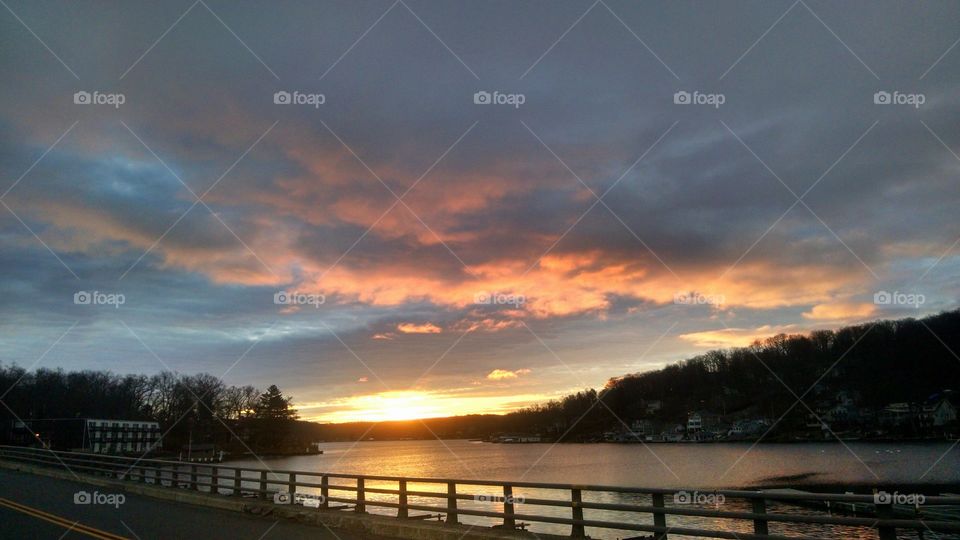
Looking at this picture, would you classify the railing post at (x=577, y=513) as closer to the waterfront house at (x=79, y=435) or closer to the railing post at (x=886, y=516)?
the railing post at (x=886, y=516)

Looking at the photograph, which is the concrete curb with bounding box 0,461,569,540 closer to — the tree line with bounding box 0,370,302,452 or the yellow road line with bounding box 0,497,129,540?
the yellow road line with bounding box 0,497,129,540

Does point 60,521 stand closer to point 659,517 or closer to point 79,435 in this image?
point 659,517

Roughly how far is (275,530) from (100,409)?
445ft

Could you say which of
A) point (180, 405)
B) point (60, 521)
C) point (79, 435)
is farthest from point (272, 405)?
point (60, 521)

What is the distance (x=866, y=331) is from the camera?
455 ft

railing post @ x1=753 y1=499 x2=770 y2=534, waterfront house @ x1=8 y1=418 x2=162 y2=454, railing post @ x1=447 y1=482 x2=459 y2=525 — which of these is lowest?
waterfront house @ x1=8 y1=418 x2=162 y2=454

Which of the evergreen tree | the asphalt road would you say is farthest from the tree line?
the asphalt road

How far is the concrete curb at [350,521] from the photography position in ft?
37.1

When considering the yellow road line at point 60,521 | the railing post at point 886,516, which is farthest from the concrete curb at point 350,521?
the railing post at point 886,516

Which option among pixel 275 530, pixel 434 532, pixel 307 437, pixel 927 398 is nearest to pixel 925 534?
pixel 434 532

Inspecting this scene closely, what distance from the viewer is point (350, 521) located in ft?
46.5

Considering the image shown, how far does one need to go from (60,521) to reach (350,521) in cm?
708

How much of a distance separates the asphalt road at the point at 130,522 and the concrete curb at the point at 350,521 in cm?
40

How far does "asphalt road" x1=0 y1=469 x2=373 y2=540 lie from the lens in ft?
41.9
